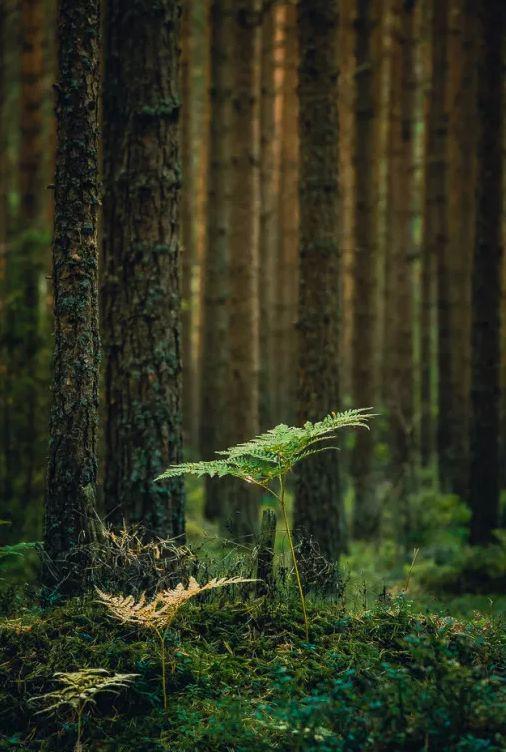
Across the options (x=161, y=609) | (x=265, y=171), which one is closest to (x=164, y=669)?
(x=161, y=609)

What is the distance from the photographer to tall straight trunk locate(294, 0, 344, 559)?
9.54m

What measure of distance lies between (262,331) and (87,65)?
12062 millimetres

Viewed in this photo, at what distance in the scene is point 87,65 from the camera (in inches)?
232

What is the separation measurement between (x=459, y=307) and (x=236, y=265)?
6.42 meters

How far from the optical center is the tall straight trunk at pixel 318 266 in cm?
954

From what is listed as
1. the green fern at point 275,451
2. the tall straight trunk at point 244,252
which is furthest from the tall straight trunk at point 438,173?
the green fern at point 275,451

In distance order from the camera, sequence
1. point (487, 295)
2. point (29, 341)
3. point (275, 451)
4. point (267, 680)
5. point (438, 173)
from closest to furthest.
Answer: point (267, 680) → point (275, 451) → point (29, 341) → point (487, 295) → point (438, 173)

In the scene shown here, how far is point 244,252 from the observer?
12.1 meters

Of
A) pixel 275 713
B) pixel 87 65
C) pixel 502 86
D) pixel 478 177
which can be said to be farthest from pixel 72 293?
pixel 502 86

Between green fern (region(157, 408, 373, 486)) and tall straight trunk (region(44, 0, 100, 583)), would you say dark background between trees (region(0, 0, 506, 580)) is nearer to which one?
tall straight trunk (region(44, 0, 100, 583))

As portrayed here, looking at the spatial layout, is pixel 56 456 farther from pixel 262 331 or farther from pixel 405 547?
pixel 262 331

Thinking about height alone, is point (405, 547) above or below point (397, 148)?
below

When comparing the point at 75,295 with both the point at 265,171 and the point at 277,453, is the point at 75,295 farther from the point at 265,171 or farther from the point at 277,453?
the point at 265,171

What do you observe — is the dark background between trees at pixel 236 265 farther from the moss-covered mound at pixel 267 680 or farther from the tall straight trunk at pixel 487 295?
the moss-covered mound at pixel 267 680
